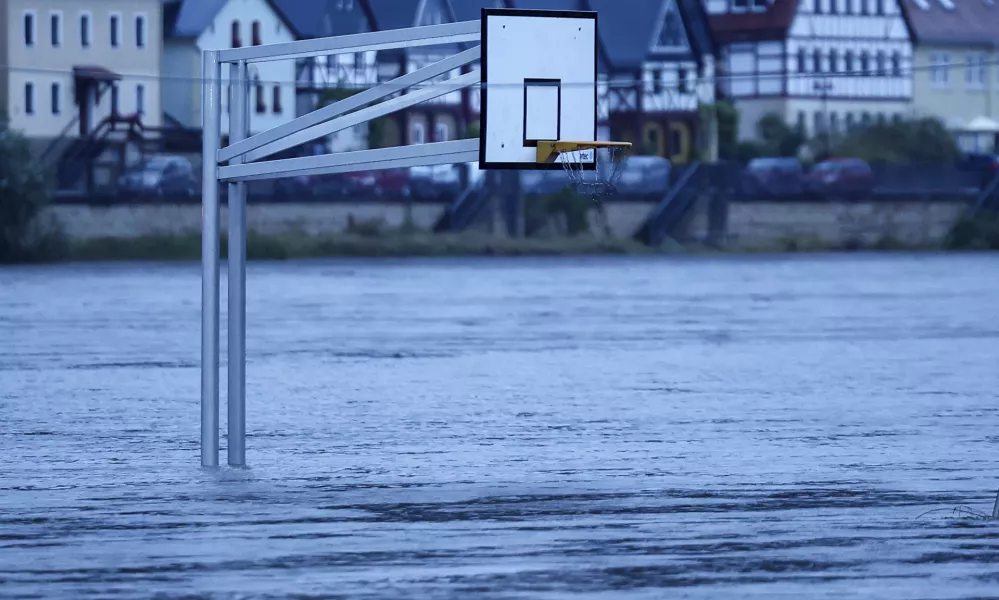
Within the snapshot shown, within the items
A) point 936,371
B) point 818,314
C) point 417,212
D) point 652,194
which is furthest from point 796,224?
point 936,371

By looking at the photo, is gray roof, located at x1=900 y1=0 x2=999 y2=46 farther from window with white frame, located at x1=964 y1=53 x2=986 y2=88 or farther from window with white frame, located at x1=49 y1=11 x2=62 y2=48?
window with white frame, located at x1=49 y1=11 x2=62 y2=48

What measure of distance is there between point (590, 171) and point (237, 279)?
2.84 metres

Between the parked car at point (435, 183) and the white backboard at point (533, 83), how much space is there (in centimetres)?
6033

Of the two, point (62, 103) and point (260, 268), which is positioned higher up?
point (62, 103)

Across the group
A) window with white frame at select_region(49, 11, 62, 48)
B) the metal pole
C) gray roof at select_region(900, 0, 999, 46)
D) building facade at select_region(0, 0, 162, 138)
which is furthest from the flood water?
gray roof at select_region(900, 0, 999, 46)

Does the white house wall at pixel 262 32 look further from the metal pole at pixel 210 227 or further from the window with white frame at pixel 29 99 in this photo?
the metal pole at pixel 210 227

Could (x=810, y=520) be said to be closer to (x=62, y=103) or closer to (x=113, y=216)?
(x=113, y=216)

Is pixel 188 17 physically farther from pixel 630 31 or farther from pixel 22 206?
pixel 630 31

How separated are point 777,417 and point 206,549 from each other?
9.51m

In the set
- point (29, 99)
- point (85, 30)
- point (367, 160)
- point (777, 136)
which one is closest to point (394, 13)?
point (85, 30)

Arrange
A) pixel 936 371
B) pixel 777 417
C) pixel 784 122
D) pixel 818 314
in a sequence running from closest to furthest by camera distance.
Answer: pixel 777 417 < pixel 936 371 < pixel 818 314 < pixel 784 122

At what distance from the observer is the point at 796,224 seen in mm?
81812

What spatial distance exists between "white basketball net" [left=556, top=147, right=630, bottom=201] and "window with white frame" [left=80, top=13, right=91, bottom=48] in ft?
217

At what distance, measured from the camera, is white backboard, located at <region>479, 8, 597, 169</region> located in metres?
15.2
